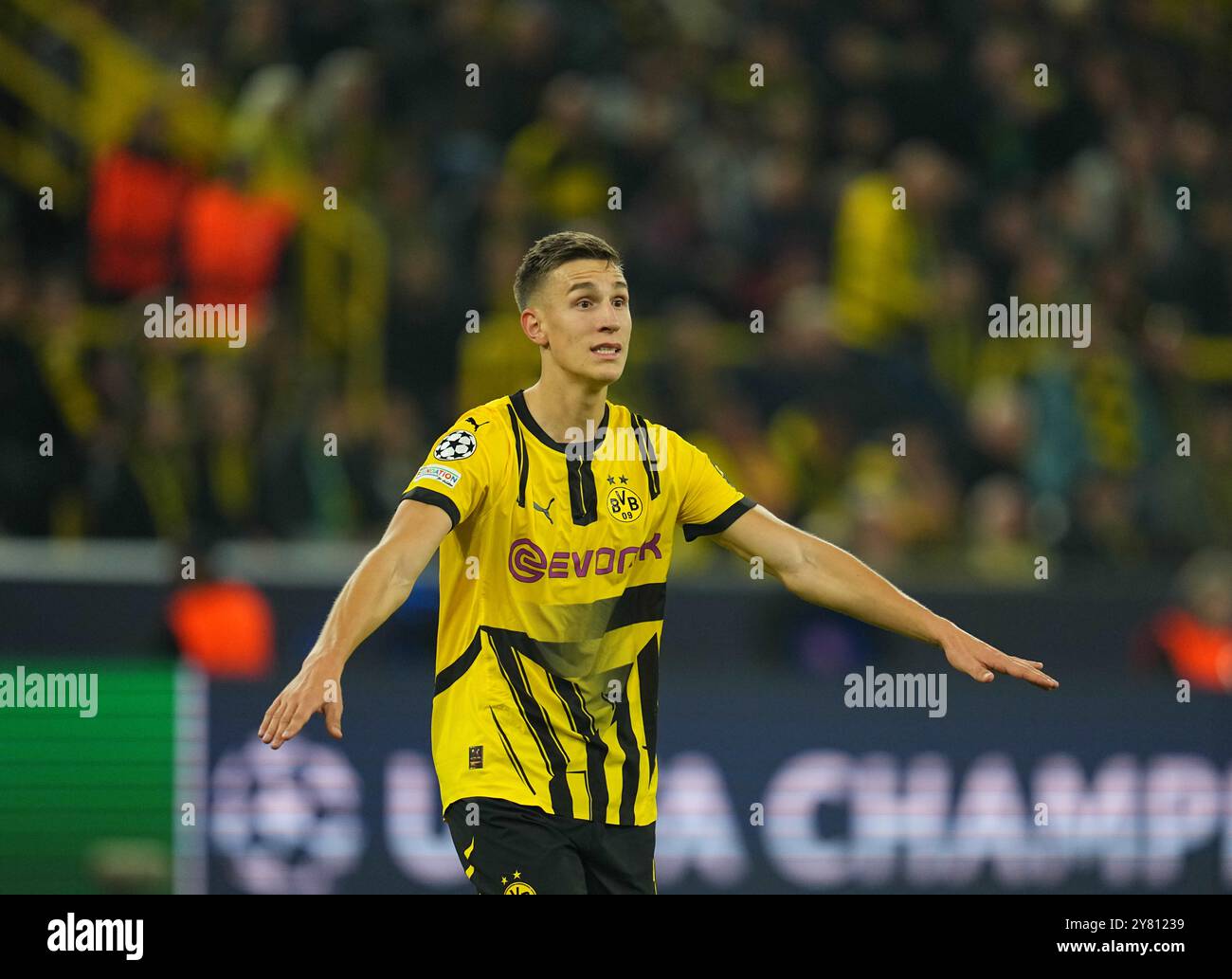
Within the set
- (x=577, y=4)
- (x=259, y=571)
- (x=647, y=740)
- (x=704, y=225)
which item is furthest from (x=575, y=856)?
(x=577, y=4)

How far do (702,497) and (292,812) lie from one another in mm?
4547

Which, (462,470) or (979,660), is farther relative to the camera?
(979,660)

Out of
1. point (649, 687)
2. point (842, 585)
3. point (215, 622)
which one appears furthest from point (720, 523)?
point (215, 622)

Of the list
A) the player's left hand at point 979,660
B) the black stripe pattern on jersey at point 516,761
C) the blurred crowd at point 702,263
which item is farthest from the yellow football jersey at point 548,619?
the blurred crowd at point 702,263

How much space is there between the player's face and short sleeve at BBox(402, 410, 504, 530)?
32 centimetres

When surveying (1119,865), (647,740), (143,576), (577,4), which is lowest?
(1119,865)

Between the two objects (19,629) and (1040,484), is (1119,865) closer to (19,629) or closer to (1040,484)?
(1040,484)

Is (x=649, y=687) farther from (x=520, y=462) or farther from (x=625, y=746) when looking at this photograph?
(x=520, y=462)

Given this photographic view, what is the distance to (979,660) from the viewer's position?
20.2ft

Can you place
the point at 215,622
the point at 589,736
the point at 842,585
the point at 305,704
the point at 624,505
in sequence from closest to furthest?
the point at 305,704
the point at 589,736
the point at 624,505
the point at 842,585
the point at 215,622

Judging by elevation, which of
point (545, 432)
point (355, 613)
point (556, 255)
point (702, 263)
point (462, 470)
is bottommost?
point (355, 613)

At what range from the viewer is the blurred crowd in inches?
474

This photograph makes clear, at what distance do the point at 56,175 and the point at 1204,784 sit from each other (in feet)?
25.9

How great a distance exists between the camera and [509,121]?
13797 millimetres
